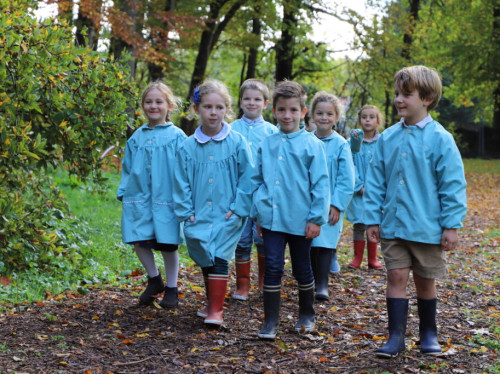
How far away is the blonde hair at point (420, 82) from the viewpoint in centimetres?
411

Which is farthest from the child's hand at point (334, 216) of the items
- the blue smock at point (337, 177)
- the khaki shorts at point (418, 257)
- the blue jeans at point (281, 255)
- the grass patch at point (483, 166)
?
the grass patch at point (483, 166)

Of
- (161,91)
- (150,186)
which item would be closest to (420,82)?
(161,91)

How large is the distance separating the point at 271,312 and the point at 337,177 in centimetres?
173

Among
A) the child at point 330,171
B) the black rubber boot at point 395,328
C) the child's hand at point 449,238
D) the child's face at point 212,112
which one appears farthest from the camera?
the child at point 330,171

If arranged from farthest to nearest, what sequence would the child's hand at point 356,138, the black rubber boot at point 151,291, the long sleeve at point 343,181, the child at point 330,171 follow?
the child's hand at point 356,138, the child at point 330,171, the long sleeve at point 343,181, the black rubber boot at point 151,291

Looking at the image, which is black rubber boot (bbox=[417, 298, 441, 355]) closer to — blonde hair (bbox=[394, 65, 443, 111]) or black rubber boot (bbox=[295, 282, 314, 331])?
black rubber boot (bbox=[295, 282, 314, 331])

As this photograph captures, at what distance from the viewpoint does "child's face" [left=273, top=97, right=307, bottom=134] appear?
466 cm

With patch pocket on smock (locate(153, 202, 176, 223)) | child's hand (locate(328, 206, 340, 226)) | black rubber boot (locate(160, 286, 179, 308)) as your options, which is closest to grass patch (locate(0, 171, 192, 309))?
black rubber boot (locate(160, 286, 179, 308))

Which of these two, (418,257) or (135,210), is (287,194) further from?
(135,210)

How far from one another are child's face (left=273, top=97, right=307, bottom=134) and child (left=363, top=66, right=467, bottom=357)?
73 centimetres

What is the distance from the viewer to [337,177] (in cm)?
579

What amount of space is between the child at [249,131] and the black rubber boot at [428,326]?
2.03m

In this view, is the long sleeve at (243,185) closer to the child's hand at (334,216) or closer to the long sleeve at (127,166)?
the child's hand at (334,216)

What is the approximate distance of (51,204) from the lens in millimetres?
6859
